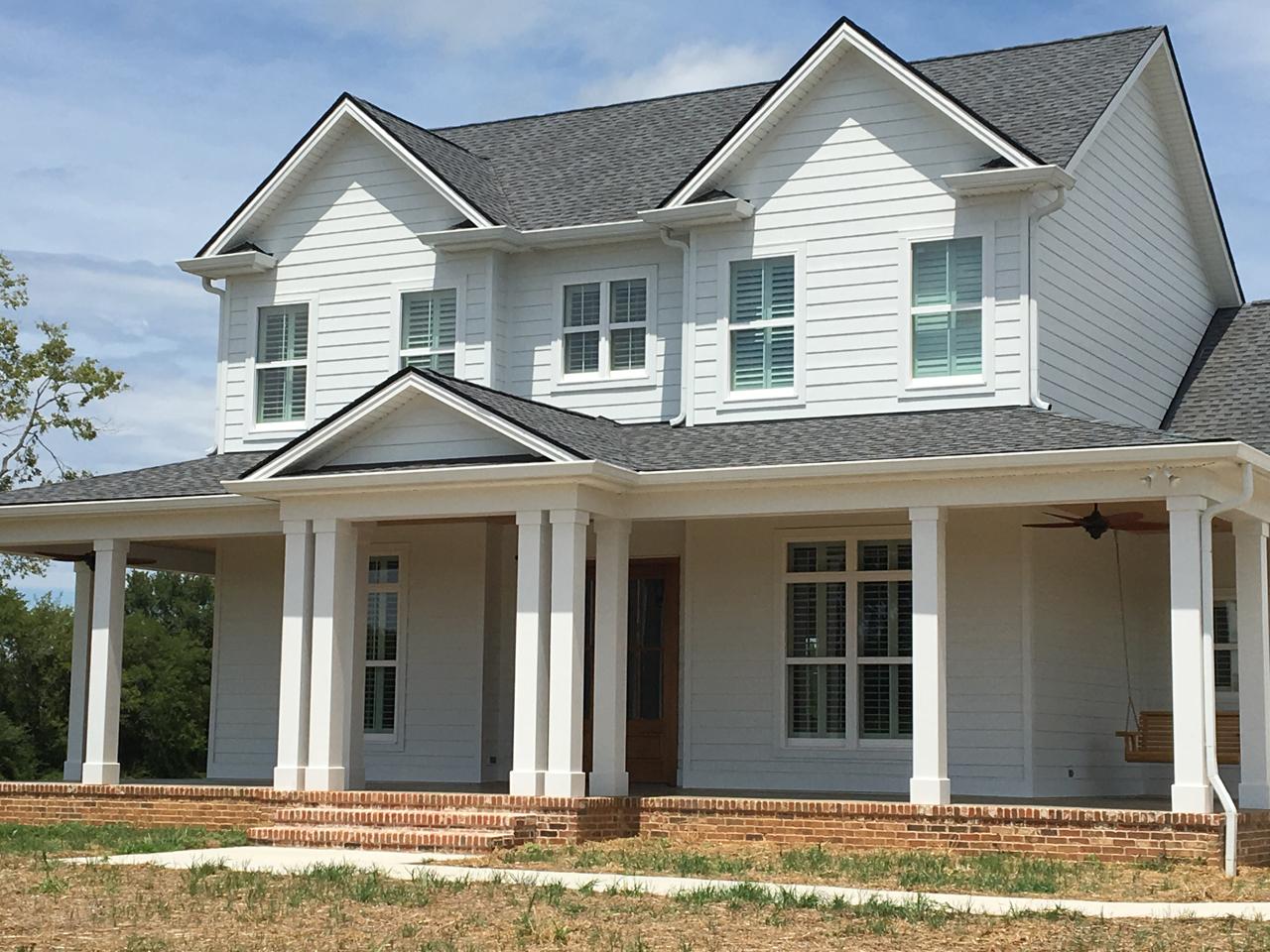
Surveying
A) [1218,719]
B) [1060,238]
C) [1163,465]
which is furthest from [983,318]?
[1218,719]

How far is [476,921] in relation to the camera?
11023 millimetres

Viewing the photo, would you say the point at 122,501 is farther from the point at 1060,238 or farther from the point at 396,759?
the point at 1060,238

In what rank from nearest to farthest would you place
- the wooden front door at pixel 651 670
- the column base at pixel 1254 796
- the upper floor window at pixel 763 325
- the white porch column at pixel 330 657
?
the column base at pixel 1254 796, the white porch column at pixel 330 657, the upper floor window at pixel 763 325, the wooden front door at pixel 651 670

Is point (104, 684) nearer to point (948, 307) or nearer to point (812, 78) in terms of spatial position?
point (948, 307)

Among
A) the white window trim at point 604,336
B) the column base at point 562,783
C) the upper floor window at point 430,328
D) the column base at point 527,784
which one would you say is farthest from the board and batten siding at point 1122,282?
the upper floor window at point 430,328

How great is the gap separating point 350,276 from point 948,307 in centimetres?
725

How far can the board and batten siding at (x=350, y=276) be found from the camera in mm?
20984

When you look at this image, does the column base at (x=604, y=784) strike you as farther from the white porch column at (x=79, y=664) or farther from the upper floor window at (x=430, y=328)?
the white porch column at (x=79, y=664)

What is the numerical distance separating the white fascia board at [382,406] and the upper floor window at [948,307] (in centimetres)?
406

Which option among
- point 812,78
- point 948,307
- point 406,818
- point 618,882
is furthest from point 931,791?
point 812,78

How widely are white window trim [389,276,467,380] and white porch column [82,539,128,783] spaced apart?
3980 millimetres

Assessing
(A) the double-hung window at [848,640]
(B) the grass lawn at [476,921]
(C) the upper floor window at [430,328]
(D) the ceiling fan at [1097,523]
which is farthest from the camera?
(C) the upper floor window at [430,328]

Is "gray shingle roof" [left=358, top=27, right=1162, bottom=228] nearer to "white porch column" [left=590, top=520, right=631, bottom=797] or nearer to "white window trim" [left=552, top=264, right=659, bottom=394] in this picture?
"white window trim" [left=552, top=264, right=659, bottom=394]

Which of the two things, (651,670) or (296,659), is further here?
(651,670)
